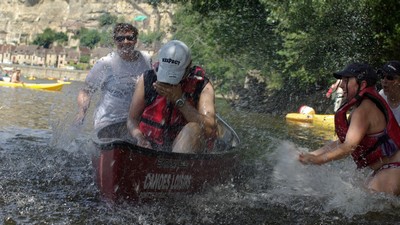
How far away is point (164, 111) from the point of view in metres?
5.75

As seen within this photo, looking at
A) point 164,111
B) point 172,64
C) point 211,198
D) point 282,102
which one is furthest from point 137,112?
point 282,102

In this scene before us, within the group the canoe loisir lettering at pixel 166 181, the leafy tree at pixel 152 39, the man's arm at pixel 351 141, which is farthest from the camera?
the leafy tree at pixel 152 39

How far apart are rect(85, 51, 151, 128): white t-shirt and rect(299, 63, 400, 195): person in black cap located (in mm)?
2474

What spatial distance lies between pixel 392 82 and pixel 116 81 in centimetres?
314

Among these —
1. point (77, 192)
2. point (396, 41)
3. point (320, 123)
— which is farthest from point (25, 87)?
point (77, 192)

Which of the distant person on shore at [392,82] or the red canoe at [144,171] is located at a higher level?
the distant person on shore at [392,82]

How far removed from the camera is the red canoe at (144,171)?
4.89 m

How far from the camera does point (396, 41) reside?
1720 centimetres

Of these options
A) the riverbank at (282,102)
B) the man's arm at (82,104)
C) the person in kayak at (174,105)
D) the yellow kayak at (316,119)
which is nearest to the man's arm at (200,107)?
the person in kayak at (174,105)

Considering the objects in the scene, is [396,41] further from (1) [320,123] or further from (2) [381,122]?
(2) [381,122]

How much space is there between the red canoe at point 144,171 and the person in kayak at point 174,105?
0.22 metres

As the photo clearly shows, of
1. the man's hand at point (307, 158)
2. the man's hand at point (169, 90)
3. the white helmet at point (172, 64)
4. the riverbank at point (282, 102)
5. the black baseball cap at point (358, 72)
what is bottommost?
the riverbank at point (282, 102)

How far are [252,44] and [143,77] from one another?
23.3 m

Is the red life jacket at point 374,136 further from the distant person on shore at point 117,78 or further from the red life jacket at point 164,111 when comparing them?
the distant person on shore at point 117,78
